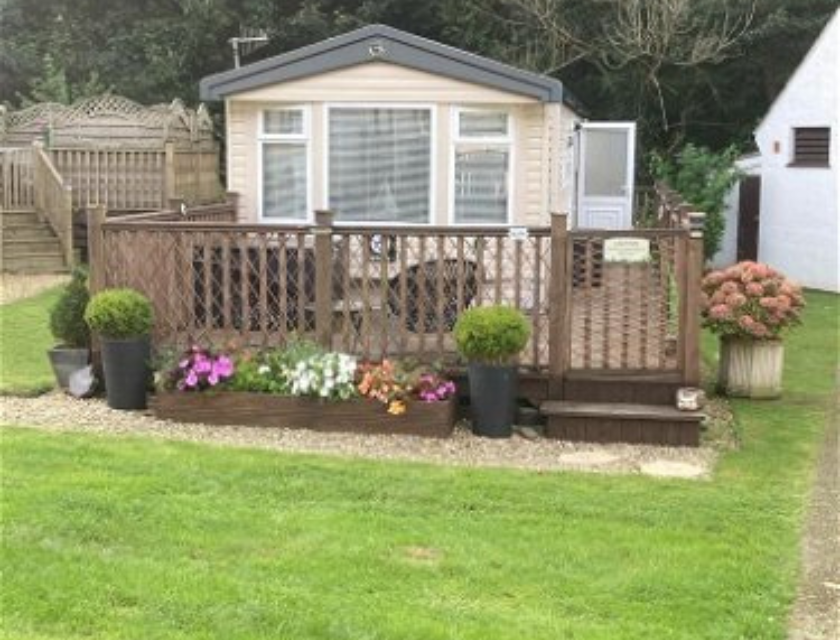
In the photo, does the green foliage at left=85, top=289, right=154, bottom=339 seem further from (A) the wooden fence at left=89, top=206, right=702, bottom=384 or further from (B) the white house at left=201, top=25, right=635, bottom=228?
(B) the white house at left=201, top=25, right=635, bottom=228

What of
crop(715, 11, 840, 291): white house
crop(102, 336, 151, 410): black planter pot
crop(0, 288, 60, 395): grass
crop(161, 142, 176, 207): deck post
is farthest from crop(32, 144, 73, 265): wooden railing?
crop(715, 11, 840, 291): white house

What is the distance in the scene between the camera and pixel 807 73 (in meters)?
18.5

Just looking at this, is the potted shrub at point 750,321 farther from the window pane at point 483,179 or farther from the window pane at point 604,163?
the window pane at point 604,163

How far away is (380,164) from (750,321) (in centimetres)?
419

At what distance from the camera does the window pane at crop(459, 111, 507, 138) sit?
11.8m

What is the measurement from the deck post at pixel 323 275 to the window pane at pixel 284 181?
3634 millimetres

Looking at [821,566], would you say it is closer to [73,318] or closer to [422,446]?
[422,446]

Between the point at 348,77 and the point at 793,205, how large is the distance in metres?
9.83

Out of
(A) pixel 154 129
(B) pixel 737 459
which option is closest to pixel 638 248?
(B) pixel 737 459

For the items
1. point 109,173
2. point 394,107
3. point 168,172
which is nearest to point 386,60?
point 394,107

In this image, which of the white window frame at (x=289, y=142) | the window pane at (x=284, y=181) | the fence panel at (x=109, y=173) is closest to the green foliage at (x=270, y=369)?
the white window frame at (x=289, y=142)

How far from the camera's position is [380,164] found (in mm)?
11969

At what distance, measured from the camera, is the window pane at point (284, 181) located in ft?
39.7

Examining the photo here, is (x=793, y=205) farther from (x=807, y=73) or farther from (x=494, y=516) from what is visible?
(x=494, y=516)
